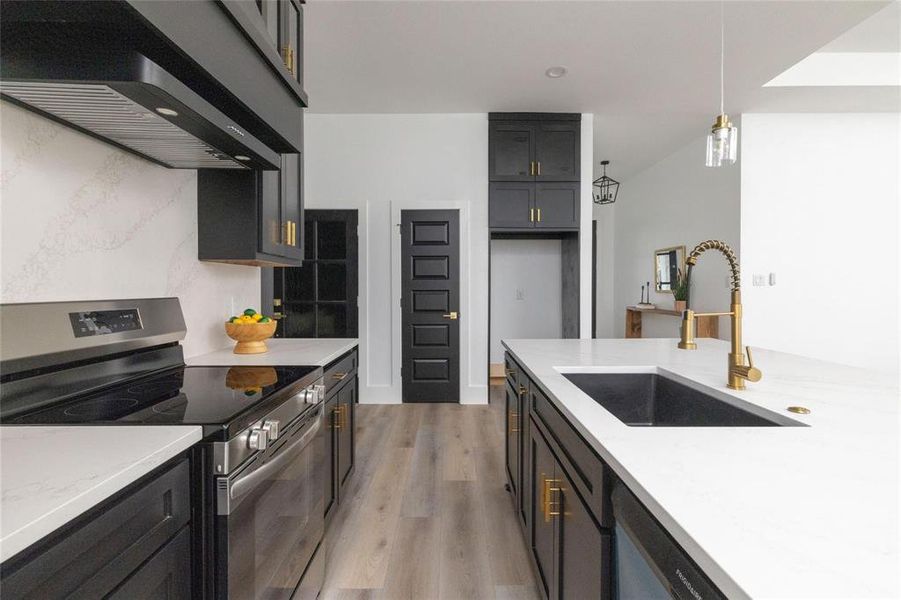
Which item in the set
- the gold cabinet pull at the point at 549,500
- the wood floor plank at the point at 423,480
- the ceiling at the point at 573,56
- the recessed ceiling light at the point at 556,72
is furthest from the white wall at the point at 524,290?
the gold cabinet pull at the point at 549,500

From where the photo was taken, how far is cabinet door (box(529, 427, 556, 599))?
1.31 meters

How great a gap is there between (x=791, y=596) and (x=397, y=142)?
4.44 meters

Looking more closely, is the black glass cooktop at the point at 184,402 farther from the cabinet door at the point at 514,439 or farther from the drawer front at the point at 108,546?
the cabinet door at the point at 514,439

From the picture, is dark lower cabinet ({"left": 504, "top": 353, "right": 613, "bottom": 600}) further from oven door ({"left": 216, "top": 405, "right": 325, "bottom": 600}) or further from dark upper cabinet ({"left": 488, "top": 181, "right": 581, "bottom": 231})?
dark upper cabinet ({"left": 488, "top": 181, "right": 581, "bottom": 231})

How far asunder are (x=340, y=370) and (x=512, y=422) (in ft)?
2.96

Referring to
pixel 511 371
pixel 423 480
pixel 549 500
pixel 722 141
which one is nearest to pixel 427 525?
pixel 423 480

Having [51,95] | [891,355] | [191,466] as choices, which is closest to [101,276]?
[51,95]

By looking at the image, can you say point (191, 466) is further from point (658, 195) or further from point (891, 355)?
point (658, 195)

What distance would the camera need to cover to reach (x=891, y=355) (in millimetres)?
4352

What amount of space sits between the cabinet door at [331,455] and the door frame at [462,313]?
2326 mm

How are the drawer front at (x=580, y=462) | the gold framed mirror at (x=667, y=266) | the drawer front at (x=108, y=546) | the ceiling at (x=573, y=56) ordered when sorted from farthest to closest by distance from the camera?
the gold framed mirror at (x=667, y=266)
the ceiling at (x=573, y=56)
the drawer front at (x=580, y=462)
the drawer front at (x=108, y=546)

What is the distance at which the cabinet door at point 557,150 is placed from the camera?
14.0 feet

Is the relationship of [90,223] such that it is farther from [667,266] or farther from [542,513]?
[667,266]

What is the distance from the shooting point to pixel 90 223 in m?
1.31
